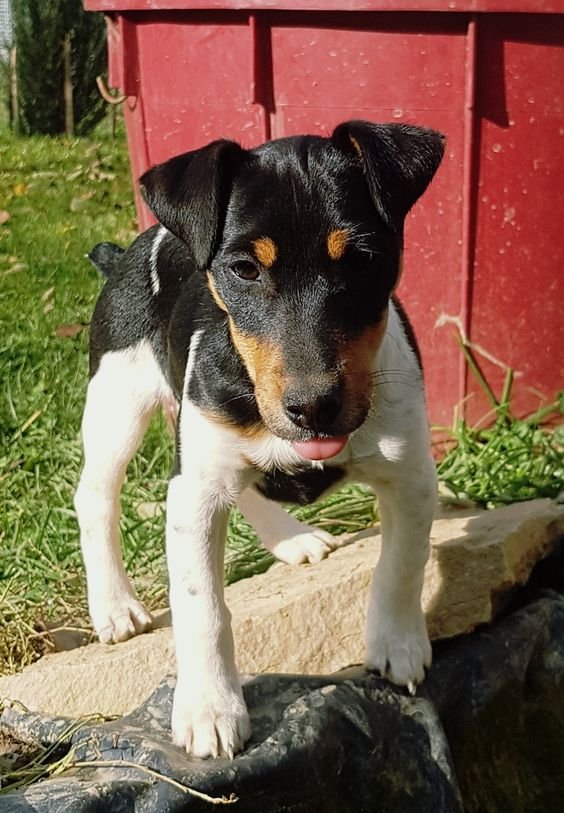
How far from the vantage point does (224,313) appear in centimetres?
369

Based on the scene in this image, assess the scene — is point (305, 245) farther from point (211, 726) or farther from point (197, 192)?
point (211, 726)

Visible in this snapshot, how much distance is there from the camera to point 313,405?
315 centimetres

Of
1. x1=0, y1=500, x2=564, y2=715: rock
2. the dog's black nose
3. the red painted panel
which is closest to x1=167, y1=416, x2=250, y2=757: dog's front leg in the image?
the dog's black nose

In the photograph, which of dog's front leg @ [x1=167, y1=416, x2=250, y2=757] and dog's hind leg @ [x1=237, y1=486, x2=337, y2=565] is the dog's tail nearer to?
dog's hind leg @ [x1=237, y1=486, x2=337, y2=565]

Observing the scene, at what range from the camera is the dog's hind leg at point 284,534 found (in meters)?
4.86

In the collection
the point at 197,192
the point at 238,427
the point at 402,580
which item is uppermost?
the point at 197,192

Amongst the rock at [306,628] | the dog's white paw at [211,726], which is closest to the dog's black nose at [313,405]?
the dog's white paw at [211,726]

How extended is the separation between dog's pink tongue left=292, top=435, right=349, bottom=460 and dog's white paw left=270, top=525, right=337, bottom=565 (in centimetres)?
152

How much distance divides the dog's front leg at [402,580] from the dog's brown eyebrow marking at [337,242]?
0.69 meters

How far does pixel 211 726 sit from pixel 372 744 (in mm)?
460

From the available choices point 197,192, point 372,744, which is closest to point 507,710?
point 372,744

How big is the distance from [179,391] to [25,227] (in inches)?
213

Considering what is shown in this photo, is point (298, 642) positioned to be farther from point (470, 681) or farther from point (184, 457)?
point (184, 457)

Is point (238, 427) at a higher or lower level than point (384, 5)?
lower
